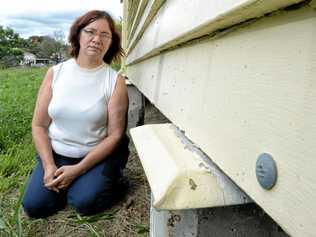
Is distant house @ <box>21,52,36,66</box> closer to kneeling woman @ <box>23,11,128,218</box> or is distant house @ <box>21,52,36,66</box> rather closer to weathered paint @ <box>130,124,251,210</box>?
kneeling woman @ <box>23,11,128,218</box>

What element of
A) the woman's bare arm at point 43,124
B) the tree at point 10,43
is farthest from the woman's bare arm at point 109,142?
the tree at point 10,43

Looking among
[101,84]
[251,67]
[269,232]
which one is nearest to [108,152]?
[101,84]

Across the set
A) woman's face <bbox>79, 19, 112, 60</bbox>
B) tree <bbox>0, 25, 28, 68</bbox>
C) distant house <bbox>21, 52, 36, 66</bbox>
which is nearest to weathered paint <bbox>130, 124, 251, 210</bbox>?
woman's face <bbox>79, 19, 112, 60</bbox>

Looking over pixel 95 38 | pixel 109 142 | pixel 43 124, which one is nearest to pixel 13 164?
pixel 43 124

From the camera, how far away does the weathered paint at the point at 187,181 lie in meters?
0.74

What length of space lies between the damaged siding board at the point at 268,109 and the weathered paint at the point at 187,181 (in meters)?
0.03

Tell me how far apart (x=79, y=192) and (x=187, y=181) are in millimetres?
1536

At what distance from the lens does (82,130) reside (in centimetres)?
229

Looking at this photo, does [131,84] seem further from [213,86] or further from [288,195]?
[288,195]

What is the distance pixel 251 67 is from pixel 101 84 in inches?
67.5

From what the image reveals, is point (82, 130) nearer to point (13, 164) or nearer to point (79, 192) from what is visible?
point (79, 192)

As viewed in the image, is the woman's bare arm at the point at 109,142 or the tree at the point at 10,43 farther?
the tree at the point at 10,43

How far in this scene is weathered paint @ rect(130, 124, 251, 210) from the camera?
74cm

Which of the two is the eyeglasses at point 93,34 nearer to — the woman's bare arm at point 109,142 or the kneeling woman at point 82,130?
the kneeling woman at point 82,130
